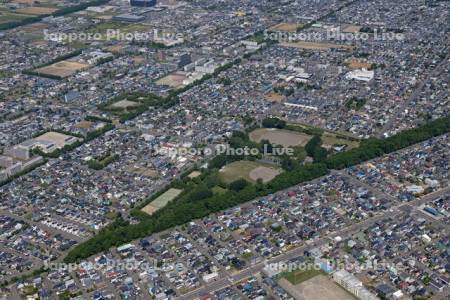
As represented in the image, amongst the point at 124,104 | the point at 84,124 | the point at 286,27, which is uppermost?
the point at 286,27

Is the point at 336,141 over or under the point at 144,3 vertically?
under

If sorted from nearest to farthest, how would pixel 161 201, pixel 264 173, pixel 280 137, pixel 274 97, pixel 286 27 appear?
pixel 161 201, pixel 264 173, pixel 280 137, pixel 274 97, pixel 286 27

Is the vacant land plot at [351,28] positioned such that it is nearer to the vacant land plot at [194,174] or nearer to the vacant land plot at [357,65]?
the vacant land plot at [357,65]

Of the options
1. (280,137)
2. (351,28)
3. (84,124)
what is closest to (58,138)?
(84,124)

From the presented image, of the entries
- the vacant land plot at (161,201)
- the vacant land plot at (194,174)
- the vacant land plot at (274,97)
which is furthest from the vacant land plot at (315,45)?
the vacant land plot at (161,201)

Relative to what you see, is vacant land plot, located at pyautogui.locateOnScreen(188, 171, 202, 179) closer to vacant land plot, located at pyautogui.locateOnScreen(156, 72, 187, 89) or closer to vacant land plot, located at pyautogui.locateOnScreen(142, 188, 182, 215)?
vacant land plot, located at pyautogui.locateOnScreen(142, 188, 182, 215)

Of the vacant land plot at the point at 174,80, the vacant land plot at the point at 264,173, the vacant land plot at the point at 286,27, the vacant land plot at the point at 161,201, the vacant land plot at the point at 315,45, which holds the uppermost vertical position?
the vacant land plot at the point at 286,27

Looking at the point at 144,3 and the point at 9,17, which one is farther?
the point at 144,3

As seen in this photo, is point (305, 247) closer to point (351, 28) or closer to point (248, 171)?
point (248, 171)
